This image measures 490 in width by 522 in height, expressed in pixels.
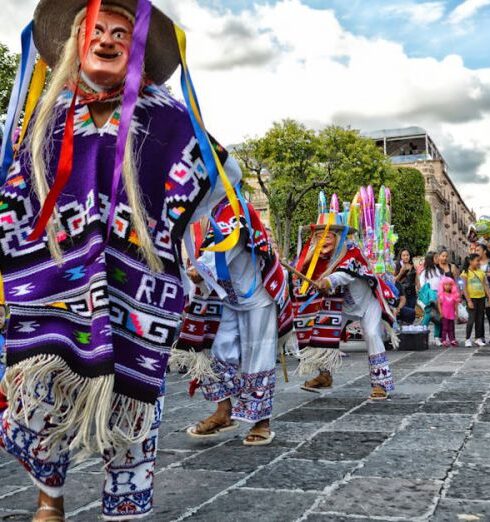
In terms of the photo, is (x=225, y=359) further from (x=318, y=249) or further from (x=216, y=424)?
(x=318, y=249)

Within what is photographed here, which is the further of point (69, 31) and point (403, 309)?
point (403, 309)

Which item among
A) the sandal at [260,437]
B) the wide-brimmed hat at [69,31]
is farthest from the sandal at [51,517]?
the sandal at [260,437]

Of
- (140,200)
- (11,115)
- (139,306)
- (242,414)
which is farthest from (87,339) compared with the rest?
(242,414)

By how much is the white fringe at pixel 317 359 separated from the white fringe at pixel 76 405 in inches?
160

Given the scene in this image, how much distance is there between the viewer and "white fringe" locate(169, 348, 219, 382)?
4.46m

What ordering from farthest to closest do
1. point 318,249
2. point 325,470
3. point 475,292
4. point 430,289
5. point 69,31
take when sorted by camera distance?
point 430,289 < point 475,292 < point 318,249 < point 325,470 < point 69,31

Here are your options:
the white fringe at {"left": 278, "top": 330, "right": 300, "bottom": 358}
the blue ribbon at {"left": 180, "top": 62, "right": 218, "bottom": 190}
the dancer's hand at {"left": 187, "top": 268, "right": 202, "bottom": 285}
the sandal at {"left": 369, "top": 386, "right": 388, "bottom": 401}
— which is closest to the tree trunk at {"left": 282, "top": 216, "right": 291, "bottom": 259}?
the white fringe at {"left": 278, "top": 330, "right": 300, "bottom": 358}

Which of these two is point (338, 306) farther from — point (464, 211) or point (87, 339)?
point (464, 211)

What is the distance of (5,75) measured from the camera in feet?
55.7

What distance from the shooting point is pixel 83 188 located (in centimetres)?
235

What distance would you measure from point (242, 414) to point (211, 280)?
1.36 metres

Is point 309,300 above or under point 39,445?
above

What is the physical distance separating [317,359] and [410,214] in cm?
4237

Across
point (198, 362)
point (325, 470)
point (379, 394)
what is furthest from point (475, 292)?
point (325, 470)
